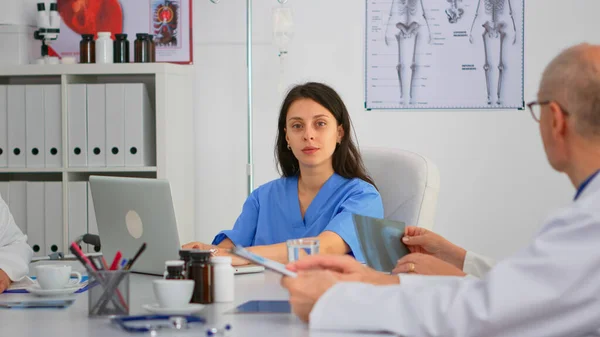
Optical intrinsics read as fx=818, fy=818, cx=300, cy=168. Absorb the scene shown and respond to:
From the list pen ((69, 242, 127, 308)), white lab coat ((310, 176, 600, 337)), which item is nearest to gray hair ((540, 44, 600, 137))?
white lab coat ((310, 176, 600, 337))

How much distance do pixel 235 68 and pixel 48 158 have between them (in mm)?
911

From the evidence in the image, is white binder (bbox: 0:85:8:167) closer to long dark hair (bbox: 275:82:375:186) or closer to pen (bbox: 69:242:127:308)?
long dark hair (bbox: 275:82:375:186)

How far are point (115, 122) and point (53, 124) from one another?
0.27 m

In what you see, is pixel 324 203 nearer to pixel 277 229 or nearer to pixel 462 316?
pixel 277 229

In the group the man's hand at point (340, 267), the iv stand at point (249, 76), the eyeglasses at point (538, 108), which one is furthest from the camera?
the iv stand at point (249, 76)

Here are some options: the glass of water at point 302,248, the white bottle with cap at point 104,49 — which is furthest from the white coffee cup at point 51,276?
the white bottle with cap at point 104,49

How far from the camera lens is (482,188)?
143 inches

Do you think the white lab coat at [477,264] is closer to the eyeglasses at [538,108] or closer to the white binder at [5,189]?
the eyeglasses at [538,108]

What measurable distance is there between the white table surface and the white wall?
6.73 ft

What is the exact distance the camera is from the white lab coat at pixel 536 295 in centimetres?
113

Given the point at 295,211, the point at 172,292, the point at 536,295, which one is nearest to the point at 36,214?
the point at 295,211

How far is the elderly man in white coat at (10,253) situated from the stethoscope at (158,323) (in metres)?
0.53

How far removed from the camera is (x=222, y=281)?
156 centimetres

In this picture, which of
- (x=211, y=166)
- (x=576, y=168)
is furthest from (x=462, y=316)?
(x=211, y=166)
